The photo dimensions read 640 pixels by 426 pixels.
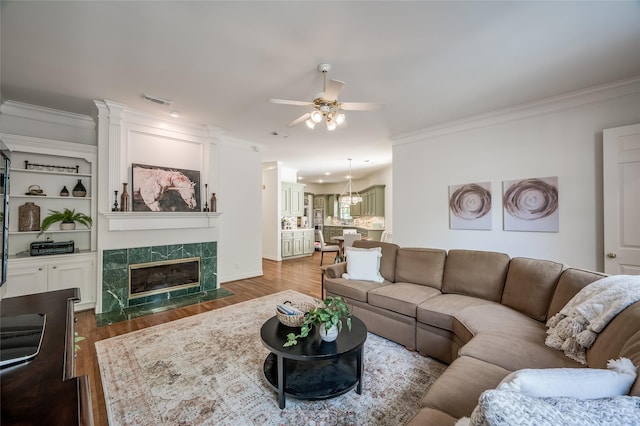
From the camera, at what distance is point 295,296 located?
4301 millimetres

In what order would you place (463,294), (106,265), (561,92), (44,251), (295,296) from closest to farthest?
(463,294), (561,92), (44,251), (106,265), (295,296)

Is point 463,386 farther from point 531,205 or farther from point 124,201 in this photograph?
point 124,201

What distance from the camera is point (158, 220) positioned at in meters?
3.97

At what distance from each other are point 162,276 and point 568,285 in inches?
193

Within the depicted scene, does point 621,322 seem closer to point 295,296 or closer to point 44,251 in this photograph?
point 295,296

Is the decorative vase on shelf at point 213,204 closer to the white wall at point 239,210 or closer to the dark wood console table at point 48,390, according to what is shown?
the white wall at point 239,210

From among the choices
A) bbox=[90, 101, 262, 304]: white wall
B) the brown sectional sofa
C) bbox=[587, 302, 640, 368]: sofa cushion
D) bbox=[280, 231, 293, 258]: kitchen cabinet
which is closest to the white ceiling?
bbox=[90, 101, 262, 304]: white wall

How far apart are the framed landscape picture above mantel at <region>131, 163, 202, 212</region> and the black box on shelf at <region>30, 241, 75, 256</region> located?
2.93 feet

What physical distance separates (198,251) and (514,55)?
485cm

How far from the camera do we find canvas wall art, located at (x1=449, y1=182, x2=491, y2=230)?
3.83 m

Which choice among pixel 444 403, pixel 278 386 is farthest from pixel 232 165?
pixel 444 403

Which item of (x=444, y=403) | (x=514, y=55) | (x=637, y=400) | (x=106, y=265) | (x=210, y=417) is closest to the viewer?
(x=637, y=400)

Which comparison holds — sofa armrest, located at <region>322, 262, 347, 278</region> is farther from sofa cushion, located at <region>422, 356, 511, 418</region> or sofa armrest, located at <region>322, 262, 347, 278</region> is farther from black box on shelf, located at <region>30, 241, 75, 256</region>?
black box on shelf, located at <region>30, 241, 75, 256</region>

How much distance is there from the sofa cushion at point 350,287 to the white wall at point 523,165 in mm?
1753
